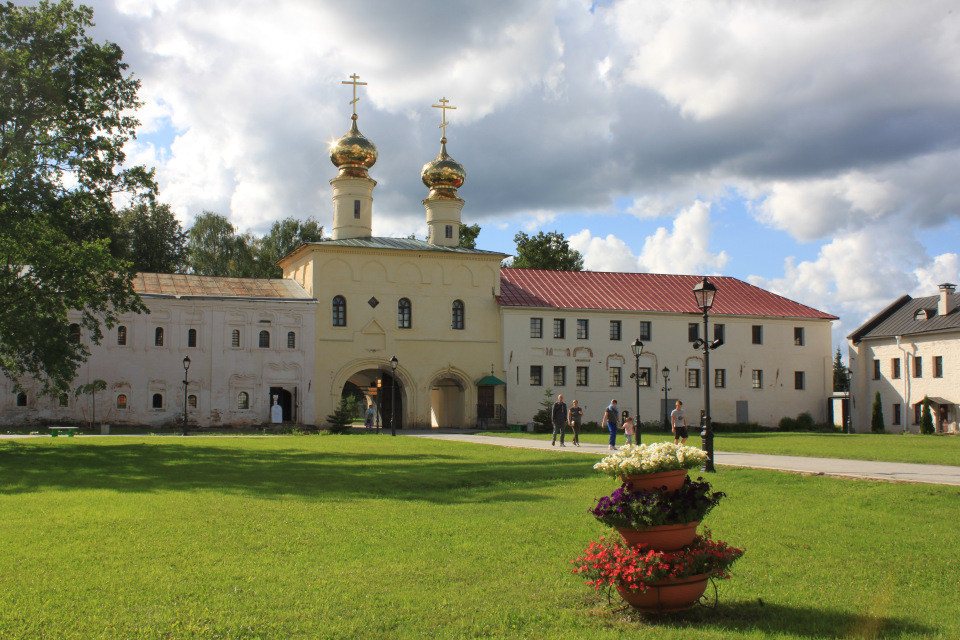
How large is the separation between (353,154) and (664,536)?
41734 mm

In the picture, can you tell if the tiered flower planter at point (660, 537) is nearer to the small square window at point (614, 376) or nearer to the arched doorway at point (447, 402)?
the arched doorway at point (447, 402)

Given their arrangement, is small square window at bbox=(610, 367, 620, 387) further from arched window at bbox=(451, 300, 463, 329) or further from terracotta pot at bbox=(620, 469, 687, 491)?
terracotta pot at bbox=(620, 469, 687, 491)

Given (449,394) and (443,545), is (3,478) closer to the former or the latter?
(443,545)

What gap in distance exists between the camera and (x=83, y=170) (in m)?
23.9

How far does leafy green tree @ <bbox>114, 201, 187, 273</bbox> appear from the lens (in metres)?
51.9

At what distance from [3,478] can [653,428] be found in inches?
1273

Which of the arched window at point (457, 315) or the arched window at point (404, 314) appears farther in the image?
the arched window at point (457, 315)

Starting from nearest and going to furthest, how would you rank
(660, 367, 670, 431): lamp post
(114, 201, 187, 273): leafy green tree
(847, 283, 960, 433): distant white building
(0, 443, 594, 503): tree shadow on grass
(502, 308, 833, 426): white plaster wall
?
1. (0, 443, 594, 503): tree shadow on grass
2. (847, 283, 960, 433): distant white building
3. (660, 367, 670, 431): lamp post
4. (502, 308, 833, 426): white plaster wall
5. (114, 201, 187, 273): leafy green tree

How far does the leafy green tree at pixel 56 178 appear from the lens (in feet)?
71.6

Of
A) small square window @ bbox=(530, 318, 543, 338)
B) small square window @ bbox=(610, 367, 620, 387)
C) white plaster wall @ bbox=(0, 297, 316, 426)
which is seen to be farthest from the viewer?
small square window @ bbox=(610, 367, 620, 387)

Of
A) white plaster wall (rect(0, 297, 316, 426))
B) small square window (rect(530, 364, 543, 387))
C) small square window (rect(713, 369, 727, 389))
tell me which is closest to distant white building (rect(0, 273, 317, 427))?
white plaster wall (rect(0, 297, 316, 426))

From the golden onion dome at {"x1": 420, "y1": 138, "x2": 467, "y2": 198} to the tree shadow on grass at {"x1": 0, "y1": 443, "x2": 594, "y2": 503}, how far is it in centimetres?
2666

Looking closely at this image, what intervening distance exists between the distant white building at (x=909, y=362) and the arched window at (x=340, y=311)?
99.2 ft

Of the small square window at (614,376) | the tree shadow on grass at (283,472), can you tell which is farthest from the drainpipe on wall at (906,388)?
the tree shadow on grass at (283,472)
